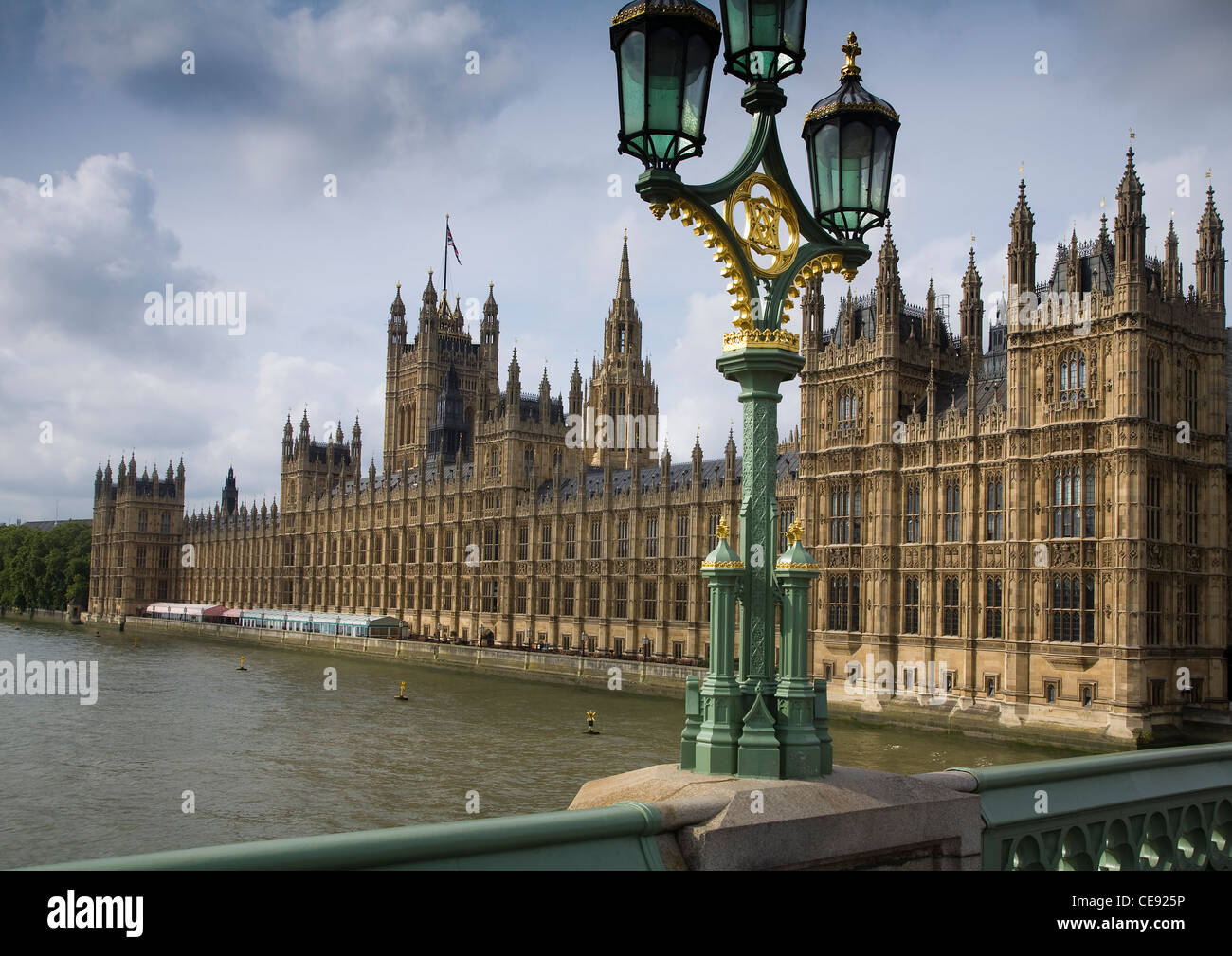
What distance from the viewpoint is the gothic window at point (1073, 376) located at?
38.7 meters

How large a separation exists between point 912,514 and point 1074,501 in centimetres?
770

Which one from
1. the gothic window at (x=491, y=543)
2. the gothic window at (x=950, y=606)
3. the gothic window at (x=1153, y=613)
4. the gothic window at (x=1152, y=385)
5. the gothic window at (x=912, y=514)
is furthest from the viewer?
the gothic window at (x=491, y=543)

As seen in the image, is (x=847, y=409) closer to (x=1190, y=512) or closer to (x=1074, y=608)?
(x=1074, y=608)

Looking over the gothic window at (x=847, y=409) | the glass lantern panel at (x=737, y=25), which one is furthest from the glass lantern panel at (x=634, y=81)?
the gothic window at (x=847, y=409)

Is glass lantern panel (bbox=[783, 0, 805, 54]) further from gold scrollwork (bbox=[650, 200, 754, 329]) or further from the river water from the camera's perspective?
the river water

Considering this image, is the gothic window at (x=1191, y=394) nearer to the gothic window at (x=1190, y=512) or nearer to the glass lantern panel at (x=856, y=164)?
the gothic window at (x=1190, y=512)

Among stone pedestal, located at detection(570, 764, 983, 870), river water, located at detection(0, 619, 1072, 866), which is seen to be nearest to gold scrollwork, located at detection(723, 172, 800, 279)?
stone pedestal, located at detection(570, 764, 983, 870)

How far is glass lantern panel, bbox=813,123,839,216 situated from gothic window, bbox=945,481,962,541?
121ft

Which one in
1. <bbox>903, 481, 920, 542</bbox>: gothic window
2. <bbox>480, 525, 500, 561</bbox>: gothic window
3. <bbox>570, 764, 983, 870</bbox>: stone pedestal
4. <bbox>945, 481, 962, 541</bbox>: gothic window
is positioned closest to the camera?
<bbox>570, 764, 983, 870</bbox>: stone pedestal

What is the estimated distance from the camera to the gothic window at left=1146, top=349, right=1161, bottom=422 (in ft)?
125

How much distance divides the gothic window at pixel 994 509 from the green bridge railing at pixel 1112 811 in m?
34.8

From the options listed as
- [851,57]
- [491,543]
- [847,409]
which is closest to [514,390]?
[491,543]

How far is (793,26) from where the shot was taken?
773cm
